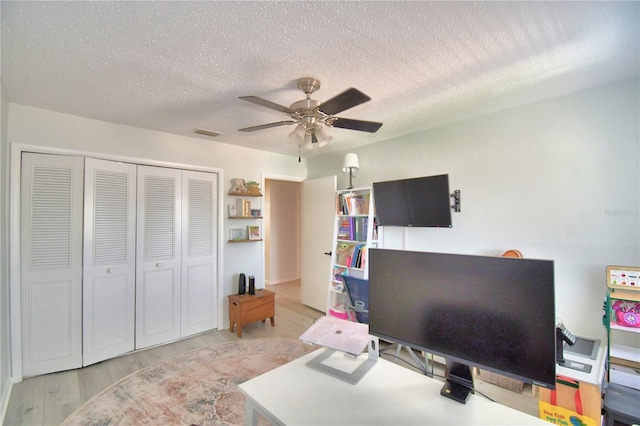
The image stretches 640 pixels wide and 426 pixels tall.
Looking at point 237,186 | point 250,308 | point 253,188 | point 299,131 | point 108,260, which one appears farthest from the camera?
point 253,188

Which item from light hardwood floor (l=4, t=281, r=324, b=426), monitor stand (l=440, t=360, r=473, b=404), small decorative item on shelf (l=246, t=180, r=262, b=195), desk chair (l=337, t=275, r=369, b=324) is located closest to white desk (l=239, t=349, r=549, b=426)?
monitor stand (l=440, t=360, r=473, b=404)

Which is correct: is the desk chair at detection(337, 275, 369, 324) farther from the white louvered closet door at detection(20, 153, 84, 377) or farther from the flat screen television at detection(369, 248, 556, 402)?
the white louvered closet door at detection(20, 153, 84, 377)

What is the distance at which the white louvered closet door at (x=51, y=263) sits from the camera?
2.47m

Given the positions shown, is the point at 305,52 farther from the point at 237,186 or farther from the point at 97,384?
the point at 97,384

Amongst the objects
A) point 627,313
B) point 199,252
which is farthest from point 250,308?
point 627,313

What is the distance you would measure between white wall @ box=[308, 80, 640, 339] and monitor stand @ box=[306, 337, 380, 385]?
1982mm

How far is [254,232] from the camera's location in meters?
4.01

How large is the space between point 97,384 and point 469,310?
309 centimetres

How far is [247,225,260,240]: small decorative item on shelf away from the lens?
13.0 feet

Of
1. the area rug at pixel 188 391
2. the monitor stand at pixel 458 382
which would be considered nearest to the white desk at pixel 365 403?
the monitor stand at pixel 458 382

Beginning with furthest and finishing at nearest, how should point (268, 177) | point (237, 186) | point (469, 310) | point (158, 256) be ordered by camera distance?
point (268, 177) → point (237, 186) → point (158, 256) → point (469, 310)

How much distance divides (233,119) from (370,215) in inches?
74.9

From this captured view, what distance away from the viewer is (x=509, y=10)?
1.39 metres

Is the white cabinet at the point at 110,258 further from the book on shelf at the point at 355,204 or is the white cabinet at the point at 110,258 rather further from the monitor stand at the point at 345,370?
the monitor stand at the point at 345,370
